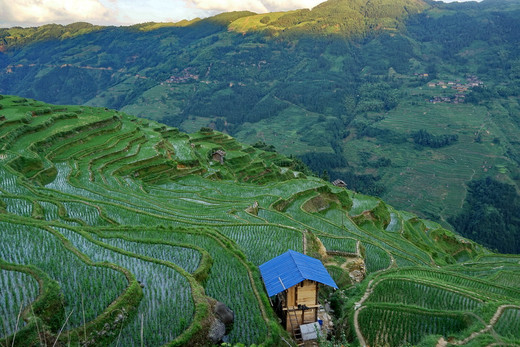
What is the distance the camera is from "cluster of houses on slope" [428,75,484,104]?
136500 millimetres

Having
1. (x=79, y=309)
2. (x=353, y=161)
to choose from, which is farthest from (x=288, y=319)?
(x=353, y=161)

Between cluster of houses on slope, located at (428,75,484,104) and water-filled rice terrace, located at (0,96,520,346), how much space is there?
12182cm

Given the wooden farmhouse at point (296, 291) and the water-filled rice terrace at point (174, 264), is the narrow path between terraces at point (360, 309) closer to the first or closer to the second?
the water-filled rice terrace at point (174, 264)

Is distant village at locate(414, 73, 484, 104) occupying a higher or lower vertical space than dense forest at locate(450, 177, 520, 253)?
higher

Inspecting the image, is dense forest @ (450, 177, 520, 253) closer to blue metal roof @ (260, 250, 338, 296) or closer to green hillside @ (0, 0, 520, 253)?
green hillside @ (0, 0, 520, 253)

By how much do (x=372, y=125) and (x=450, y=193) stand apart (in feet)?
170

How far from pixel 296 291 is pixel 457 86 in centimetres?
16797

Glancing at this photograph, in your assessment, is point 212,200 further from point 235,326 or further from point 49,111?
point 49,111

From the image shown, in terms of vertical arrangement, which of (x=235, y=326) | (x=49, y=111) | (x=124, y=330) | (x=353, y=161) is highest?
(x=49, y=111)

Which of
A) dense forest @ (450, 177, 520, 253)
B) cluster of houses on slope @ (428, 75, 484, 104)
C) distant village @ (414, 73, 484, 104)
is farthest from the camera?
distant village @ (414, 73, 484, 104)

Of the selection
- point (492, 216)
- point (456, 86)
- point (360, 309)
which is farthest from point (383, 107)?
point (360, 309)

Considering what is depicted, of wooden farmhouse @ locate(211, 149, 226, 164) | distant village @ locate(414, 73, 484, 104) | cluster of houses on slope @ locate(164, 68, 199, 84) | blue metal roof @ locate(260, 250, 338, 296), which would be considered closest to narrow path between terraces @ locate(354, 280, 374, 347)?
blue metal roof @ locate(260, 250, 338, 296)

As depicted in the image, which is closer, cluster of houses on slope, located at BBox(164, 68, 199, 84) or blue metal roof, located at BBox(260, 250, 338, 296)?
blue metal roof, located at BBox(260, 250, 338, 296)

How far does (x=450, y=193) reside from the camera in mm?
86688
